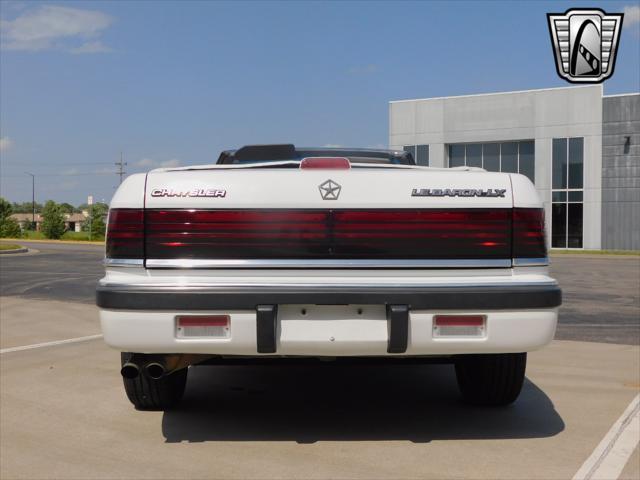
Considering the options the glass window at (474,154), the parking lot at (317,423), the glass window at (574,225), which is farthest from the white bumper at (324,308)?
the glass window at (474,154)

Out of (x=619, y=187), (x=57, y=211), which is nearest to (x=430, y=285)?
(x=619, y=187)

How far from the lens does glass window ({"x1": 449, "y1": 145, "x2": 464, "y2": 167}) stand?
4225 centimetres

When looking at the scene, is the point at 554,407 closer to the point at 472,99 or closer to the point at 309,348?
the point at 309,348

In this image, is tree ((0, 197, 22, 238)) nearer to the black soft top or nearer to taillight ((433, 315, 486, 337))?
the black soft top

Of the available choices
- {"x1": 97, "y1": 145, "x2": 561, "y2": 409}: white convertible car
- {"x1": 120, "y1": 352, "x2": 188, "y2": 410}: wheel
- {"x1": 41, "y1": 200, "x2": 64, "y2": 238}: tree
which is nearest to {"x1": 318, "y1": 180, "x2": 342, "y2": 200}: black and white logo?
{"x1": 97, "y1": 145, "x2": 561, "y2": 409}: white convertible car

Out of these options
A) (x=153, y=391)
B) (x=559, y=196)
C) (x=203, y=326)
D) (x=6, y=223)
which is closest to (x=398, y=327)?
(x=203, y=326)

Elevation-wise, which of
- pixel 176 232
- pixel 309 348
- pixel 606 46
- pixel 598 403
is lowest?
pixel 598 403

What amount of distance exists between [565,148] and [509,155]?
9.89 ft

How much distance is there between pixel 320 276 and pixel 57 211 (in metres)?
76.3

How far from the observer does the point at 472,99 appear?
41281 mm

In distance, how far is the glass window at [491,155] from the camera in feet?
135

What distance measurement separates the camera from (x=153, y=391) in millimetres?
4480

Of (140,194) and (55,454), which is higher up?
(140,194)

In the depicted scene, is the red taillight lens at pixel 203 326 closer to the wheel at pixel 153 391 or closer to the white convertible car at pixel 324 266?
the white convertible car at pixel 324 266
